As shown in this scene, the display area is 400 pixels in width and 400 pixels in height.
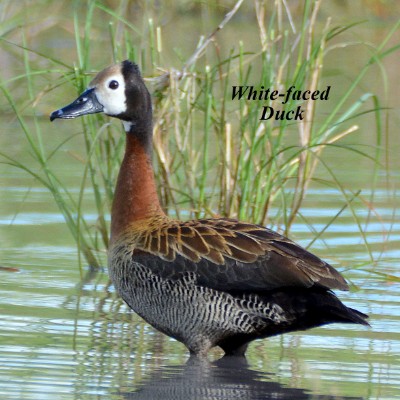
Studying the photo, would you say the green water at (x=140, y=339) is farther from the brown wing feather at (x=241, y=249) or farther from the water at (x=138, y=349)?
the brown wing feather at (x=241, y=249)

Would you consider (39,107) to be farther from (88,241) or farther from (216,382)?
(216,382)

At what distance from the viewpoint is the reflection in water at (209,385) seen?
5336 millimetres

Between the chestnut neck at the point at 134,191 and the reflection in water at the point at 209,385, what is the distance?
87 cm

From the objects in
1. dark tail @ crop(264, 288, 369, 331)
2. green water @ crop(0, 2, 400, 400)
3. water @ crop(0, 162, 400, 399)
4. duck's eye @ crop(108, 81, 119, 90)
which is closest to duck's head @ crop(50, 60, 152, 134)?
duck's eye @ crop(108, 81, 119, 90)

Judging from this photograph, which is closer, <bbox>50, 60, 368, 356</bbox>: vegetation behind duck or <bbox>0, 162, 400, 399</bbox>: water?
<bbox>0, 162, 400, 399</bbox>: water

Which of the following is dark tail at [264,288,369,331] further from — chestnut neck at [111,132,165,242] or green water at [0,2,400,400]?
chestnut neck at [111,132,165,242]

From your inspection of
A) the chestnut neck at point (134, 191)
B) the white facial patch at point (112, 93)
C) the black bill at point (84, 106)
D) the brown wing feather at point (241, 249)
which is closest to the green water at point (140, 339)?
the brown wing feather at point (241, 249)

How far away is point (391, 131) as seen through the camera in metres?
12.6

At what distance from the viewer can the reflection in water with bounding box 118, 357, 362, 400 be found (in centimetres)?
534

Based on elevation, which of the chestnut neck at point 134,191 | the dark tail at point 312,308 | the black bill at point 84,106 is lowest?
the dark tail at point 312,308

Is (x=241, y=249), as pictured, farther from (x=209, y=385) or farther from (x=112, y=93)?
(x=112, y=93)

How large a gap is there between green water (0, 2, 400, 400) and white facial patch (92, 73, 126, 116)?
2.96ft

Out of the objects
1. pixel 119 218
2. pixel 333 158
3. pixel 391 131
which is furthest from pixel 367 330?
pixel 391 131

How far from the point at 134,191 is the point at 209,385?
134 centimetres
